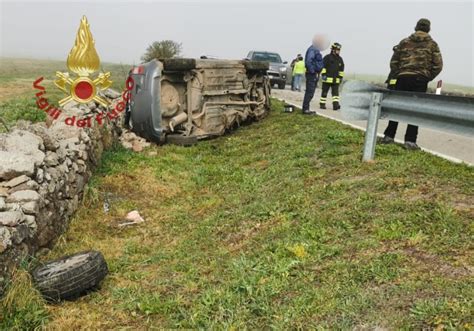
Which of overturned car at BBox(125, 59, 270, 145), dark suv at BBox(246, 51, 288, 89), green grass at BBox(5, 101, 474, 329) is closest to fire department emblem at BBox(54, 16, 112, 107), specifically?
green grass at BBox(5, 101, 474, 329)

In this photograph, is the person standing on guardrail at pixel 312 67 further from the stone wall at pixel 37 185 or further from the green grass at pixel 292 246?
the stone wall at pixel 37 185

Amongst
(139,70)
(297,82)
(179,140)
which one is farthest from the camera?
(297,82)

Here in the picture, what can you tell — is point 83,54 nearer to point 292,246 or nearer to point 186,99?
point 186,99

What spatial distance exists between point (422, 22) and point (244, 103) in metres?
4.92

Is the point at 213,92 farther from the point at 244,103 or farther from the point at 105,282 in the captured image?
the point at 105,282

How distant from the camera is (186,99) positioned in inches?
372

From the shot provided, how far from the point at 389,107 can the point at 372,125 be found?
40 cm

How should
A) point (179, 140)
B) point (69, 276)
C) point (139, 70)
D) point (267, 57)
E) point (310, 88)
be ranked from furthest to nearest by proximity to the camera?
point (267, 57), point (310, 88), point (179, 140), point (139, 70), point (69, 276)

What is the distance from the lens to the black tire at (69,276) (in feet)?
12.2

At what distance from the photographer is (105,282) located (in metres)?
A: 4.13

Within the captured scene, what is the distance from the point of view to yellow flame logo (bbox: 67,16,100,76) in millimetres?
6613

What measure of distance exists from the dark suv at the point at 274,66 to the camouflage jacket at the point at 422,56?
54.7 feet

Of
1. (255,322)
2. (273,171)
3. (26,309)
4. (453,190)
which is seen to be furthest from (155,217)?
(453,190)

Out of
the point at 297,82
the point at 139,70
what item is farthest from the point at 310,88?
the point at 297,82
